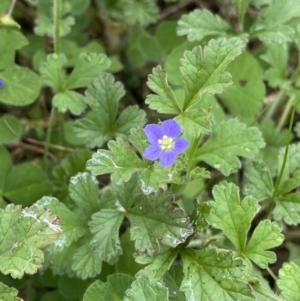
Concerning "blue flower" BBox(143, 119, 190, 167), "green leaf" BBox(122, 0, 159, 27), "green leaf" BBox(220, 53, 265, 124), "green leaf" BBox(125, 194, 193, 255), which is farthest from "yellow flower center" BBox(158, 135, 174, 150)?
"green leaf" BBox(122, 0, 159, 27)

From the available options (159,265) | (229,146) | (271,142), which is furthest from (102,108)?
(271,142)

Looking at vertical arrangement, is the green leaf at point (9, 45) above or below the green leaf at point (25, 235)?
above

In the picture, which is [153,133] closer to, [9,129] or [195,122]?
[195,122]

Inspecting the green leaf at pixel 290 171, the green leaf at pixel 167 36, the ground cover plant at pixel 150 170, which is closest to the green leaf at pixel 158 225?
the ground cover plant at pixel 150 170

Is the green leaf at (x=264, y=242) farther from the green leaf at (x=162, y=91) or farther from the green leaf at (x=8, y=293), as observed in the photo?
the green leaf at (x=8, y=293)

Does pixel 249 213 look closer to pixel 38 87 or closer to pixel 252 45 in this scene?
pixel 38 87

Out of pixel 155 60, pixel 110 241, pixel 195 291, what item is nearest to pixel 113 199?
pixel 110 241
